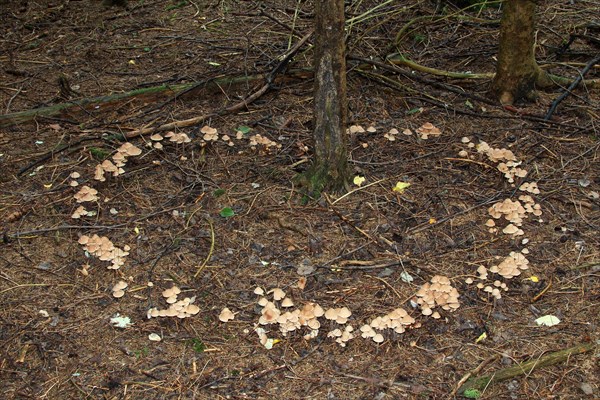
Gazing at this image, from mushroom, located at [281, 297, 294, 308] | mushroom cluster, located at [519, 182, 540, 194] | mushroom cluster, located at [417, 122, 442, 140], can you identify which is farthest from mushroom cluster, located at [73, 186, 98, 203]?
mushroom cluster, located at [519, 182, 540, 194]

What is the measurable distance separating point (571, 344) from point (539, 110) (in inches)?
110

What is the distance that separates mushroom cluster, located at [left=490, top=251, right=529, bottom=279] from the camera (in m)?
4.21

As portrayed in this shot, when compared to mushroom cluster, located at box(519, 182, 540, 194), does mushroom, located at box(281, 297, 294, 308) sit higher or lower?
lower

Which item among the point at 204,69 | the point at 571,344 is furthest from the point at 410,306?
the point at 204,69

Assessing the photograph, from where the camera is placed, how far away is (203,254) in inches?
178

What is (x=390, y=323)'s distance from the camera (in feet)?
12.8

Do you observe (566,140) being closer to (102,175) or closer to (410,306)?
(410,306)

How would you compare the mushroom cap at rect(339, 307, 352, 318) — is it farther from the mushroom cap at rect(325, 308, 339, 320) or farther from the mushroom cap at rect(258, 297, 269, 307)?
the mushroom cap at rect(258, 297, 269, 307)

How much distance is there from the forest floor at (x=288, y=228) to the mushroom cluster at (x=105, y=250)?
29mm

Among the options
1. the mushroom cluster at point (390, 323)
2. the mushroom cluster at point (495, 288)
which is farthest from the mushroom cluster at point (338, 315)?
the mushroom cluster at point (495, 288)

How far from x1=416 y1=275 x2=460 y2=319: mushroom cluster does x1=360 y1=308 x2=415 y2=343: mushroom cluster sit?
149 mm

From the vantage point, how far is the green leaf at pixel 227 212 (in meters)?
4.83

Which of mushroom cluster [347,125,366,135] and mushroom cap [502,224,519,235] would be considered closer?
mushroom cap [502,224,519,235]

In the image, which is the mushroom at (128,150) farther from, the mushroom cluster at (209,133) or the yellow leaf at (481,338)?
the yellow leaf at (481,338)
